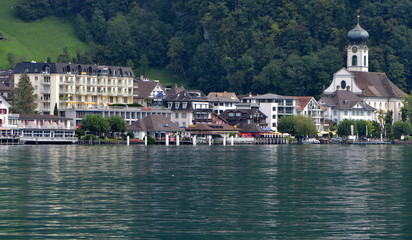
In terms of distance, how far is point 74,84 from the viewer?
16575 cm

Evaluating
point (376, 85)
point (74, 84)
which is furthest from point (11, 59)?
point (376, 85)

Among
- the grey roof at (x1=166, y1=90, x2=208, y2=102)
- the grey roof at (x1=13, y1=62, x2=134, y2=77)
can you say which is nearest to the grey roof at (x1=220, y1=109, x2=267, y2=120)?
the grey roof at (x1=166, y1=90, x2=208, y2=102)

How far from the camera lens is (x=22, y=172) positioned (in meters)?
64.3

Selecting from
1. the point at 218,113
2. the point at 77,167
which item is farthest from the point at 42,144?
the point at 77,167

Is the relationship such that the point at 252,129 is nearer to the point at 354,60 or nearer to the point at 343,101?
the point at 343,101

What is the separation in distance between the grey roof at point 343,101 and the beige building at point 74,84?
118ft

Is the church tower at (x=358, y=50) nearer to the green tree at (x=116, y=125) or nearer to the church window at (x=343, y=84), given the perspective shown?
the church window at (x=343, y=84)

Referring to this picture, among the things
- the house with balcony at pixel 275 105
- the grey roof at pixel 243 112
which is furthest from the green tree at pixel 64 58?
the grey roof at pixel 243 112

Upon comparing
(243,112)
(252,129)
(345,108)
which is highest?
(345,108)

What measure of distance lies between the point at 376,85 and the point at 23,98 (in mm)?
69136

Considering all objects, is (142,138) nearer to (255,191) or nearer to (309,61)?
(309,61)

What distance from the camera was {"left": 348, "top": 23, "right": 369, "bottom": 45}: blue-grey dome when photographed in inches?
7554

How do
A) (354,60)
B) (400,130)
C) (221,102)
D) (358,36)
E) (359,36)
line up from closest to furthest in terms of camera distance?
1. (400,130)
2. (221,102)
3. (359,36)
4. (358,36)
5. (354,60)

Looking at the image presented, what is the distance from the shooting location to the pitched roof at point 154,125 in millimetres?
146625
